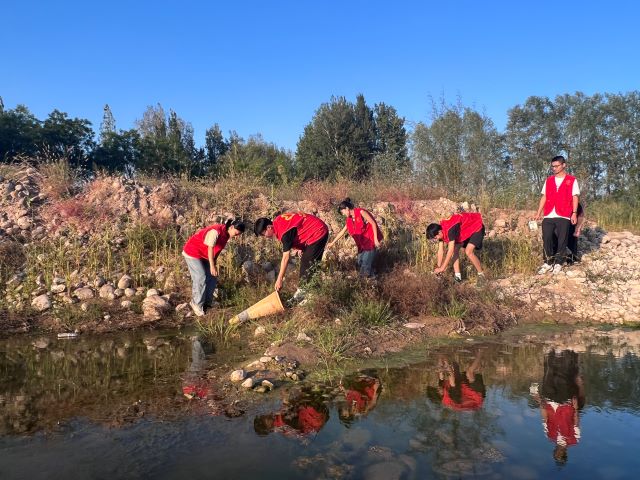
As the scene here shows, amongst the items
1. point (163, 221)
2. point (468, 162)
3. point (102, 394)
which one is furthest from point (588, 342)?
point (468, 162)

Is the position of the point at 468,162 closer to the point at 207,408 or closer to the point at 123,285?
the point at 123,285

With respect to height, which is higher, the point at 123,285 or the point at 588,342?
the point at 123,285

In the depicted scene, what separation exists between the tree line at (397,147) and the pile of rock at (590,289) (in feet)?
12.5

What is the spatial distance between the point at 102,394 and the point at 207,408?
109cm

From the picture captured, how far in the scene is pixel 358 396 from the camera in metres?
4.08

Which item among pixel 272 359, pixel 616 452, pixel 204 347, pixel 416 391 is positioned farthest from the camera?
pixel 204 347

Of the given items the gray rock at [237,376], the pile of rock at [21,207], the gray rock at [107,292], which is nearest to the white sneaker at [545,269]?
the gray rock at [237,376]

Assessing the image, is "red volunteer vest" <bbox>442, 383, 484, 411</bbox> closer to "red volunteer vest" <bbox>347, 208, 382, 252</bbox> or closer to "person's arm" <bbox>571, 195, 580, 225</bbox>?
"red volunteer vest" <bbox>347, 208, 382, 252</bbox>

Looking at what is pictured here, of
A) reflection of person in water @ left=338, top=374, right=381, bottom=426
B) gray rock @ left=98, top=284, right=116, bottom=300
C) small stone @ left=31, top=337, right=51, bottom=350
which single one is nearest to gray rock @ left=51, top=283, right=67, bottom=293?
gray rock @ left=98, top=284, right=116, bottom=300

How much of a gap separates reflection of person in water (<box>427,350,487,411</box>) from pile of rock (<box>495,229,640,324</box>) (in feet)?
8.88

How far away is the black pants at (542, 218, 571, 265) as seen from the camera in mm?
7733

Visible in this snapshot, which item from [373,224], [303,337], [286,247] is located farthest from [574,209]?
[303,337]

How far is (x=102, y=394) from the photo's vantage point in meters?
4.23

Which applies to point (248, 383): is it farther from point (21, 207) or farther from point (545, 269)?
point (21, 207)
